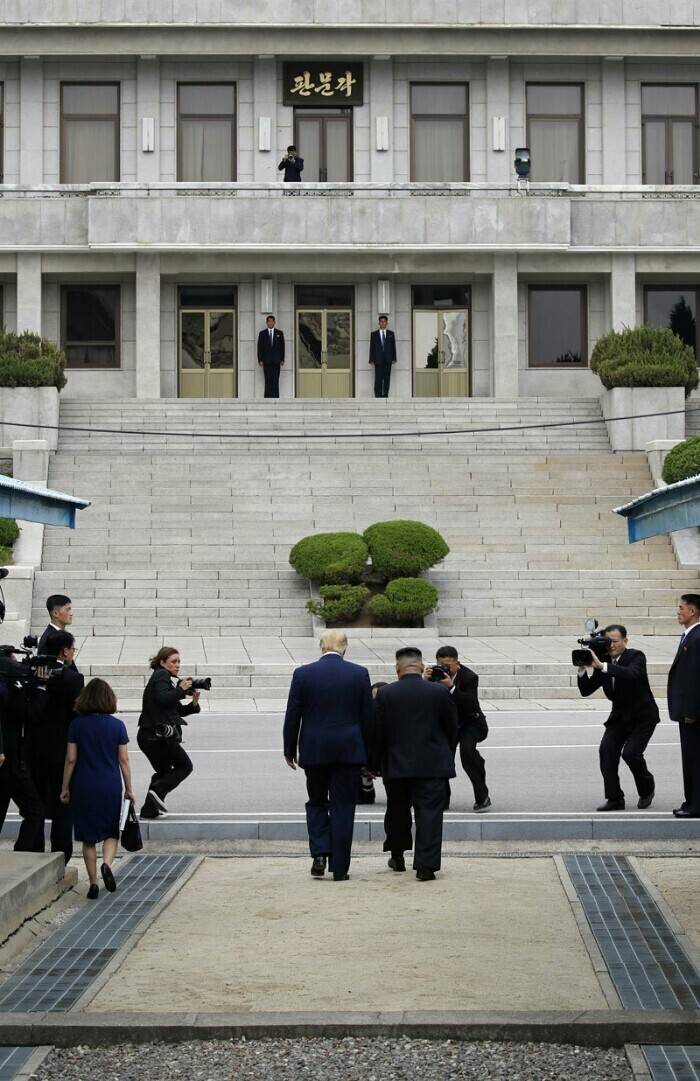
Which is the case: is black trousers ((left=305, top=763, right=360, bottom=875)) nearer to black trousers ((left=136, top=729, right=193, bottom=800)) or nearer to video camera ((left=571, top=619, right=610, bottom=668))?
black trousers ((left=136, top=729, right=193, bottom=800))

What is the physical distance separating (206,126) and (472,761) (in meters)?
31.9

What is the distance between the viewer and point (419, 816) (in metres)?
10.7

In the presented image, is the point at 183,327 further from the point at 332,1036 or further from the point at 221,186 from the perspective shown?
the point at 332,1036

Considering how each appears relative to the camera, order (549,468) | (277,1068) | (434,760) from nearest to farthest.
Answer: (277,1068) < (434,760) < (549,468)

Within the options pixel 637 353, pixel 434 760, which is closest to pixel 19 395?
pixel 637 353

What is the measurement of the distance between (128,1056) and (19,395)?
2768cm

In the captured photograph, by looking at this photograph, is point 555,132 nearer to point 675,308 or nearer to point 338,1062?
point 675,308

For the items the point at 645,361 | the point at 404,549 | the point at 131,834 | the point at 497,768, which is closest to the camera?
the point at 131,834

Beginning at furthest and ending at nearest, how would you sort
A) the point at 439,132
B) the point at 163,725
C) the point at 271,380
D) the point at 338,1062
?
the point at 439,132 → the point at 271,380 → the point at 163,725 → the point at 338,1062

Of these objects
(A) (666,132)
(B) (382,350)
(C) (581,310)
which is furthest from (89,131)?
(A) (666,132)

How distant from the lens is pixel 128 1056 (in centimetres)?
687

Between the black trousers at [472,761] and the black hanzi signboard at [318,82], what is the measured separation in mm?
31373

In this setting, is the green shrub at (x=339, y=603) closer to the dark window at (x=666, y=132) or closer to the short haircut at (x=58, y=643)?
the short haircut at (x=58, y=643)

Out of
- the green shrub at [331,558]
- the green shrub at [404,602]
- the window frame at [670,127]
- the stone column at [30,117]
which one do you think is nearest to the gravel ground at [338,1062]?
the green shrub at [404,602]
